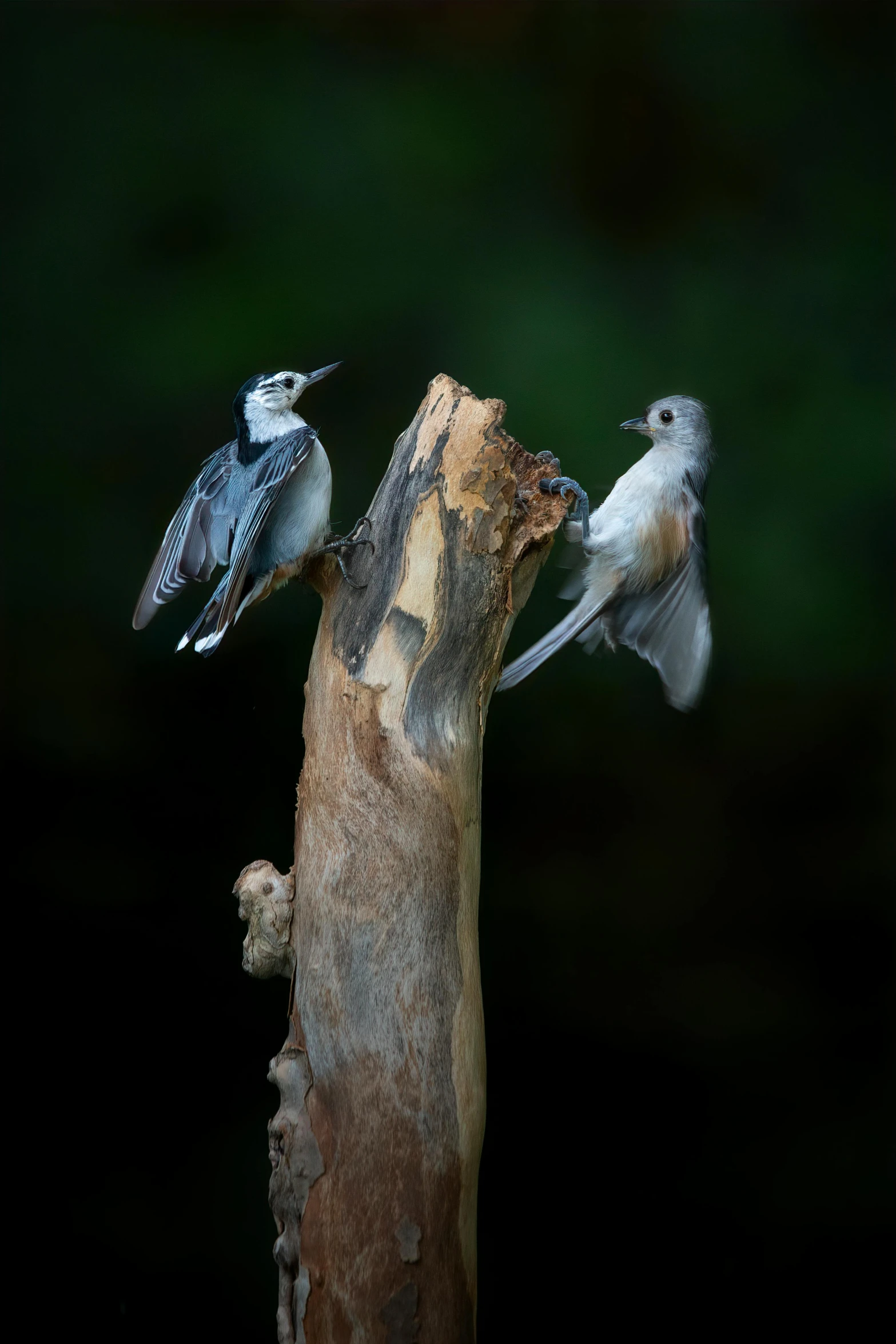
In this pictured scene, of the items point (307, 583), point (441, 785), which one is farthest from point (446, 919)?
point (307, 583)

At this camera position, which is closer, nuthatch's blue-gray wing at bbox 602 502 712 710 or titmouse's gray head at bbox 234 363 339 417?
titmouse's gray head at bbox 234 363 339 417

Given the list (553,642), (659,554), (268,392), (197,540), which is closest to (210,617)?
(197,540)

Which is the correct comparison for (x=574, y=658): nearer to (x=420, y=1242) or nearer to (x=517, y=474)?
(x=517, y=474)

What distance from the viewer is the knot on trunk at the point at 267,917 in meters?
1.27

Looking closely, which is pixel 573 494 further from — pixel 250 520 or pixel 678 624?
pixel 250 520

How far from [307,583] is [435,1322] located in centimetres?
84

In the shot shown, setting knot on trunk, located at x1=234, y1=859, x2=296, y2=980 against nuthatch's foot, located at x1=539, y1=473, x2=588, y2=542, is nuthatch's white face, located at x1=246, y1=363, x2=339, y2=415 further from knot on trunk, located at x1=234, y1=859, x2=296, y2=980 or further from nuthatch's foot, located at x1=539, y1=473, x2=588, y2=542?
knot on trunk, located at x1=234, y1=859, x2=296, y2=980

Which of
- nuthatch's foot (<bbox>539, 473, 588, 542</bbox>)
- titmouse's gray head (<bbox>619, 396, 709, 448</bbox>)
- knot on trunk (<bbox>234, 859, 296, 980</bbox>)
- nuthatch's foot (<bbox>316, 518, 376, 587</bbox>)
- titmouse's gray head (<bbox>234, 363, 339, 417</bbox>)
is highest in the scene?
titmouse's gray head (<bbox>619, 396, 709, 448</bbox>)

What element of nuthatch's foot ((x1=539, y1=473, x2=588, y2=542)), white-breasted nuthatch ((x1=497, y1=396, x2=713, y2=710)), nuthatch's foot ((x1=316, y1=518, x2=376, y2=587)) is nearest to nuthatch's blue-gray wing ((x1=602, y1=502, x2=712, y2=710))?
white-breasted nuthatch ((x1=497, y1=396, x2=713, y2=710))

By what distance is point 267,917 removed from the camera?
1.27m

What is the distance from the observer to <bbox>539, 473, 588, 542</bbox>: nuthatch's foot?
1.32 metres

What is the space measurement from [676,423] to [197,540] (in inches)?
26.9

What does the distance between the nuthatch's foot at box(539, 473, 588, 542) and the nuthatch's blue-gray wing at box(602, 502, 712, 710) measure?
135mm

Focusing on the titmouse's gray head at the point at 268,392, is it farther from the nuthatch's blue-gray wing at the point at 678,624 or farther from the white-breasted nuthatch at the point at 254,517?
the nuthatch's blue-gray wing at the point at 678,624
